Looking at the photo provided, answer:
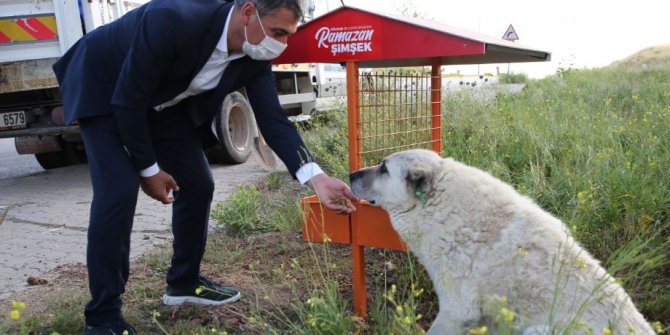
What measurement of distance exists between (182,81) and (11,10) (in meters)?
4.57

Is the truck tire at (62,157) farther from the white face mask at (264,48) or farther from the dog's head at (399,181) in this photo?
the dog's head at (399,181)

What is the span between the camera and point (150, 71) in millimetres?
2555

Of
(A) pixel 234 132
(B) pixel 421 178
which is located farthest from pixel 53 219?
(B) pixel 421 178

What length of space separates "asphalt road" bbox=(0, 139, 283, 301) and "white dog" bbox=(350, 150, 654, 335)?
260cm

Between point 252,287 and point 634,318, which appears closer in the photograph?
point 634,318

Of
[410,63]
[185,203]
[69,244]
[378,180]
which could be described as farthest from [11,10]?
[378,180]

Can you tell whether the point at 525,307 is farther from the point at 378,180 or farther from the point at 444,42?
the point at 444,42

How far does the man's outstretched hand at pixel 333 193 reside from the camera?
290cm

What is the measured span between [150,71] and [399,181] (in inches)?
50.4

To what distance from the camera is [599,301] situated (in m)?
2.04

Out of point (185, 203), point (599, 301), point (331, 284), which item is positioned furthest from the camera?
point (185, 203)

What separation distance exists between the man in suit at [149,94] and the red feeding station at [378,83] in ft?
0.58

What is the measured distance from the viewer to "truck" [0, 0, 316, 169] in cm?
622

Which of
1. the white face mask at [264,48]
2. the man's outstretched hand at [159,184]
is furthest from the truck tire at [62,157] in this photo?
the white face mask at [264,48]
